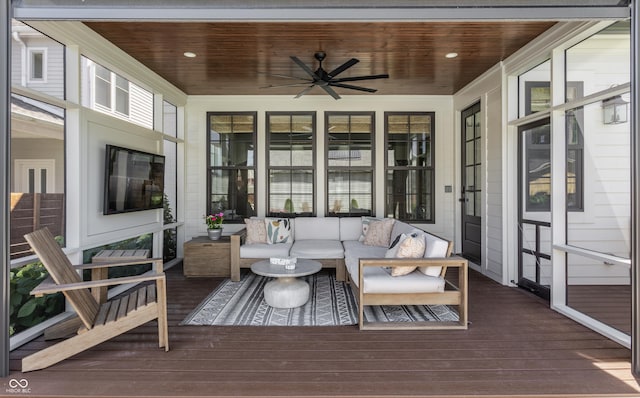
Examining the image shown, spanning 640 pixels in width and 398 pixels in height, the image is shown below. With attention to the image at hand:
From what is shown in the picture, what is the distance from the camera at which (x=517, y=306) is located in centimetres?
358

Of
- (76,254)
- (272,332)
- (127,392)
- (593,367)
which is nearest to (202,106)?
(76,254)

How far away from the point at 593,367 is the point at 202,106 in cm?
619

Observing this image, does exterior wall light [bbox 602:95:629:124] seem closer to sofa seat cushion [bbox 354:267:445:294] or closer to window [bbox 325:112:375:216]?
sofa seat cushion [bbox 354:267:445:294]

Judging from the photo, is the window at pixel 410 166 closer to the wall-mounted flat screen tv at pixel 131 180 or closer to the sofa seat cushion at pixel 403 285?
the sofa seat cushion at pixel 403 285

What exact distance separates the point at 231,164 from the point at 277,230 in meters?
1.74

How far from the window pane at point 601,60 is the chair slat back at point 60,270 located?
4959 millimetres

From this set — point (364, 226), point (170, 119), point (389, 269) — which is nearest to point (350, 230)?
point (364, 226)

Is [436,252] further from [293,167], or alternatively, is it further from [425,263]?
[293,167]

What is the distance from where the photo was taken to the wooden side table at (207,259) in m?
4.72

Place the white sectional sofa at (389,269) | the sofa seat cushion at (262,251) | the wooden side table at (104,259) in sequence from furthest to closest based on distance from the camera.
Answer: the sofa seat cushion at (262,251)
the wooden side table at (104,259)
the white sectional sofa at (389,269)

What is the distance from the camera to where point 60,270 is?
244cm

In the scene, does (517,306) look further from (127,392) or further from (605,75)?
(127,392)

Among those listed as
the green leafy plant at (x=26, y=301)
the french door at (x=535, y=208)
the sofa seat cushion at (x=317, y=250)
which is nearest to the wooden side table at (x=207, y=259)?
the sofa seat cushion at (x=317, y=250)

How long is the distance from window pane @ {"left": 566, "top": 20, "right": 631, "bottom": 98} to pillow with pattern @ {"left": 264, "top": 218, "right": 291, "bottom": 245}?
3.92 metres
